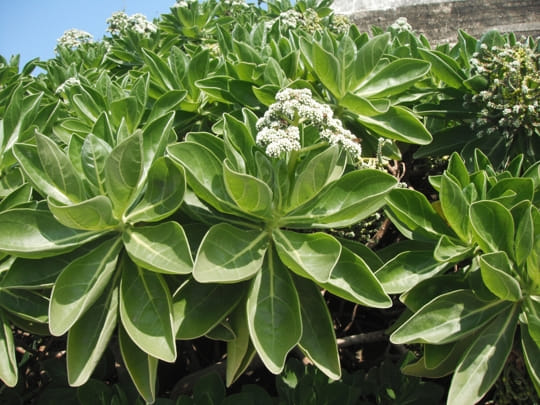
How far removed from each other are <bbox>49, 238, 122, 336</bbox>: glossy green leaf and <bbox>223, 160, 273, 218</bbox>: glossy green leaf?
18.0 inches

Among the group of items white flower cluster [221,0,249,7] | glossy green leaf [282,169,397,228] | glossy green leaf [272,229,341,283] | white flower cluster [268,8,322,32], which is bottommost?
glossy green leaf [272,229,341,283]

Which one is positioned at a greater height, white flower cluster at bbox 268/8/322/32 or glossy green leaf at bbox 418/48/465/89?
white flower cluster at bbox 268/8/322/32

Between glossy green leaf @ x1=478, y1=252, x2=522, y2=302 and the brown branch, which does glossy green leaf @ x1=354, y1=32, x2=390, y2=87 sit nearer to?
glossy green leaf @ x1=478, y1=252, x2=522, y2=302

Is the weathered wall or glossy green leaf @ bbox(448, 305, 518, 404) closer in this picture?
glossy green leaf @ bbox(448, 305, 518, 404)

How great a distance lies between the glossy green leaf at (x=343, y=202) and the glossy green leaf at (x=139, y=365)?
0.64 meters

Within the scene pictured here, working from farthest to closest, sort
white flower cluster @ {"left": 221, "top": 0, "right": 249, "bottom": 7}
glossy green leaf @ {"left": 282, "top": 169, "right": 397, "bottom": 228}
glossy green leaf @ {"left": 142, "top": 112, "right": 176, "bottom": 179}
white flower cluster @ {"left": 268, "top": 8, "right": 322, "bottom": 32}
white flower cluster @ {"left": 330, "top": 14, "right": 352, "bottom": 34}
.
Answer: white flower cluster @ {"left": 221, "top": 0, "right": 249, "bottom": 7} < white flower cluster @ {"left": 330, "top": 14, "right": 352, "bottom": 34} < white flower cluster @ {"left": 268, "top": 8, "right": 322, "bottom": 32} < glossy green leaf @ {"left": 142, "top": 112, "right": 176, "bottom": 179} < glossy green leaf @ {"left": 282, "top": 169, "right": 397, "bottom": 228}

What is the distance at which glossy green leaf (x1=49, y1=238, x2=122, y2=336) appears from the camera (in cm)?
146

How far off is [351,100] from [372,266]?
0.74 m

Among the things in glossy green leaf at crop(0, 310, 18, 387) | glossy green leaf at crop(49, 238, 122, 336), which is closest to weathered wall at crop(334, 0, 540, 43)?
glossy green leaf at crop(49, 238, 122, 336)

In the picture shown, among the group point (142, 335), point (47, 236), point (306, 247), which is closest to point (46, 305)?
point (47, 236)

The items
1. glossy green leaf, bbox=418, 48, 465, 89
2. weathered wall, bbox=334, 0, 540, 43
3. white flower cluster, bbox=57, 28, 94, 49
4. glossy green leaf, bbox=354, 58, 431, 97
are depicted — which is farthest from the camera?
weathered wall, bbox=334, 0, 540, 43

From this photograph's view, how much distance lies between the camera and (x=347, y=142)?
163cm

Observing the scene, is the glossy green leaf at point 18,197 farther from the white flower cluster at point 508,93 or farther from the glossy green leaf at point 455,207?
the white flower cluster at point 508,93

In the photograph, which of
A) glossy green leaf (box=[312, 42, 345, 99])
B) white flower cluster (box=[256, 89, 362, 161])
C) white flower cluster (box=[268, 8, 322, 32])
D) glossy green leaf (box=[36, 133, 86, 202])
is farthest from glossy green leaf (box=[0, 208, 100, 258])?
white flower cluster (box=[268, 8, 322, 32])
